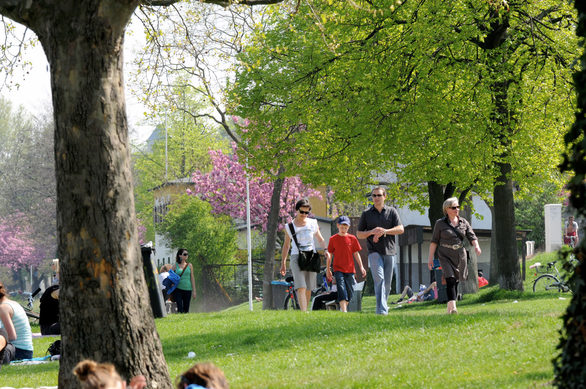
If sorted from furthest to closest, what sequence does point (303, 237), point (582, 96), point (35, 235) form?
1. point (35, 235)
2. point (303, 237)
3. point (582, 96)

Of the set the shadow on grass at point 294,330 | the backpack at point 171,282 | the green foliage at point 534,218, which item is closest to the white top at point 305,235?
the shadow on grass at point 294,330

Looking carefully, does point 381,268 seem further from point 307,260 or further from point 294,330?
point 294,330

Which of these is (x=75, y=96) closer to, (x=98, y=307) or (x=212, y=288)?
(x=98, y=307)

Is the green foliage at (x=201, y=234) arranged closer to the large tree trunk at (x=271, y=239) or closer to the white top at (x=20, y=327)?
the large tree trunk at (x=271, y=239)

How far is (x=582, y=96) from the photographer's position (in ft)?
15.7

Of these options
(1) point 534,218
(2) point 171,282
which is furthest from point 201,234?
(2) point 171,282

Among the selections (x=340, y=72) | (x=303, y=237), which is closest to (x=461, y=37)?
(x=340, y=72)

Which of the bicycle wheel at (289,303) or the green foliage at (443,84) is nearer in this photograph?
the bicycle wheel at (289,303)

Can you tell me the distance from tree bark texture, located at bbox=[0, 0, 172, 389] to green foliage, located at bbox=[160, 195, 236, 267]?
1493 inches

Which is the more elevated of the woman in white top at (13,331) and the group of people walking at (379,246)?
the group of people walking at (379,246)

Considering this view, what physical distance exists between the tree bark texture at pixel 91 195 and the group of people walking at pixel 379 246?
24.9ft

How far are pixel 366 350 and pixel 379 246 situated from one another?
12.8 feet

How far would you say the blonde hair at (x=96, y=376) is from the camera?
527cm

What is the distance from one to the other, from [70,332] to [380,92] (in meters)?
16.7
